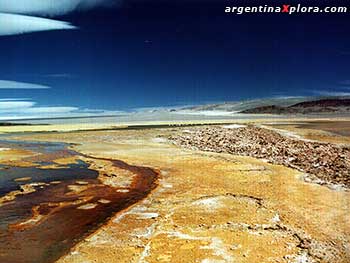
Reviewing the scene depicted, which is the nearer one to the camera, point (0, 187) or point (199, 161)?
point (0, 187)

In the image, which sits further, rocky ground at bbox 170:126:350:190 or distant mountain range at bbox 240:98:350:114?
distant mountain range at bbox 240:98:350:114

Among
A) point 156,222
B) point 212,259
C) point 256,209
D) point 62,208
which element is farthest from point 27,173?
point 212,259

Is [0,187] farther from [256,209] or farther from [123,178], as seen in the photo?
[256,209]

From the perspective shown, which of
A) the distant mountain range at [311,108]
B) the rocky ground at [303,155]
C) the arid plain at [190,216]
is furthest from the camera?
the distant mountain range at [311,108]

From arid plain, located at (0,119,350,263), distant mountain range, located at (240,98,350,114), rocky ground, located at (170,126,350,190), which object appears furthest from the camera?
distant mountain range, located at (240,98,350,114)

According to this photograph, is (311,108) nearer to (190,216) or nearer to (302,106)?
(302,106)

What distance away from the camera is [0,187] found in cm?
1302

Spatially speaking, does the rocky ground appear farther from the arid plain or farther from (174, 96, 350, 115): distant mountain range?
(174, 96, 350, 115): distant mountain range

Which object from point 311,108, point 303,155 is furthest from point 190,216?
point 311,108

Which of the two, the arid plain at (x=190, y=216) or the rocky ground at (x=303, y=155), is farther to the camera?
the rocky ground at (x=303, y=155)

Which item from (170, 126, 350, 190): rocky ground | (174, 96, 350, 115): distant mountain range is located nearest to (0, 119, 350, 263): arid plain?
(170, 126, 350, 190): rocky ground

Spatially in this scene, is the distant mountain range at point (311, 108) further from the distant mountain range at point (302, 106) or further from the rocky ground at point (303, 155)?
the rocky ground at point (303, 155)

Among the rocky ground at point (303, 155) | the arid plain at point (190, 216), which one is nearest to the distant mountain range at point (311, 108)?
the rocky ground at point (303, 155)

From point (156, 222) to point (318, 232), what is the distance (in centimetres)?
339
